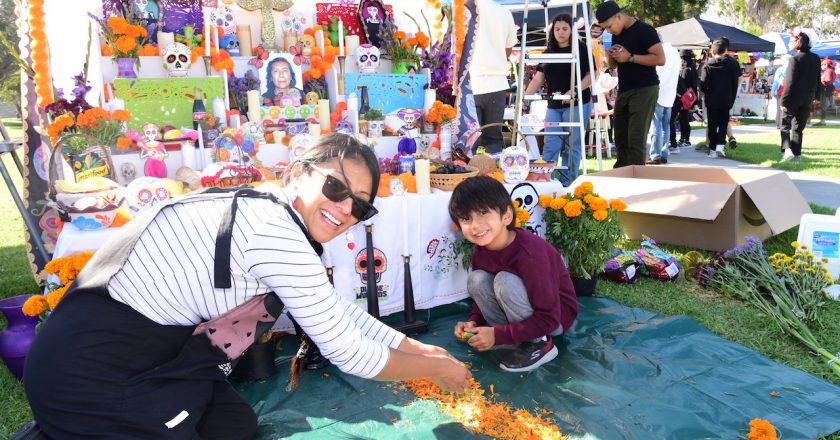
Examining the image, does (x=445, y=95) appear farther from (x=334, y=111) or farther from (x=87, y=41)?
(x=87, y=41)

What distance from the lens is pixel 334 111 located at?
3.74 meters

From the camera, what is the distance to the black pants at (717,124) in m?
8.58

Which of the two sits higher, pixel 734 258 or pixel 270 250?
pixel 270 250

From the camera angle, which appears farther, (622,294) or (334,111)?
(334,111)

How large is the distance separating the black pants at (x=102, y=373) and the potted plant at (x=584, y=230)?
2197 millimetres

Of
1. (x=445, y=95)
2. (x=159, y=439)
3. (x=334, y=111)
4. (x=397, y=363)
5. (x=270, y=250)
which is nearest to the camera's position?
(x=270, y=250)

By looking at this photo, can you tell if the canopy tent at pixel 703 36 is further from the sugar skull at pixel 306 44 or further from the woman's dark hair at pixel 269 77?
the woman's dark hair at pixel 269 77

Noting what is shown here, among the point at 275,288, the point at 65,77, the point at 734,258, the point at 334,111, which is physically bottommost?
the point at 734,258

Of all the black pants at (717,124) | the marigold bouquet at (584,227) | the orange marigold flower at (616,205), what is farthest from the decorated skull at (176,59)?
the black pants at (717,124)

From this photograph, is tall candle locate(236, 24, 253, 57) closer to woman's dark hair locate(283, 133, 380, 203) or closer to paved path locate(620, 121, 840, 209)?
woman's dark hair locate(283, 133, 380, 203)

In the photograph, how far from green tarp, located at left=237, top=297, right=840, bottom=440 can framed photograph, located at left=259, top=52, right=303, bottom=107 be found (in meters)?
1.71

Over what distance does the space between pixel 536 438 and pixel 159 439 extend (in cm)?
119

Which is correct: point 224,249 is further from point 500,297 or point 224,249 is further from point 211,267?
point 500,297

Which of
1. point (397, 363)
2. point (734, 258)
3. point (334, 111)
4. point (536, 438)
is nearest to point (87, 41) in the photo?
point (334, 111)
